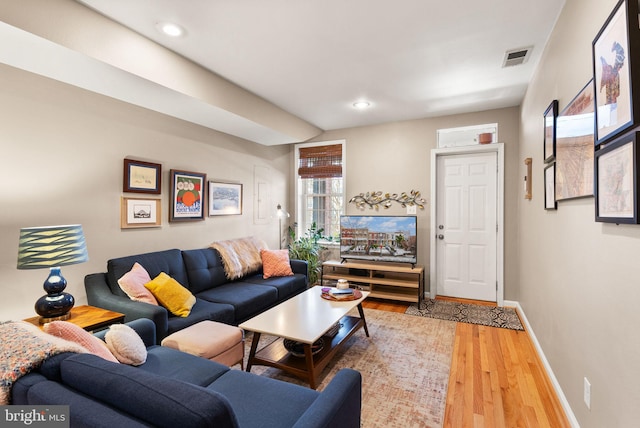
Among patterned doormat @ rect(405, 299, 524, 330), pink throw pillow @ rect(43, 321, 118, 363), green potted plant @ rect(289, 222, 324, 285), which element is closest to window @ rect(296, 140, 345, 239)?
green potted plant @ rect(289, 222, 324, 285)

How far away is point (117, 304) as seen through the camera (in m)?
2.35

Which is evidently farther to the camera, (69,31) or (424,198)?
(424,198)

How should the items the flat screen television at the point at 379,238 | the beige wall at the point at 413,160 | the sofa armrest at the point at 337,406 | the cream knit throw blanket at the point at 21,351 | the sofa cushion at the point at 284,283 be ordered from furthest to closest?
the flat screen television at the point at 379,238 < the beige wall at the point at 413,160 < the sofa cushion at the point at 284,283 < the sofa armrest at the point at 337,406 < the cream knit throw blanket at the point at 21,351

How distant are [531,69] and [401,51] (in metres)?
1.41

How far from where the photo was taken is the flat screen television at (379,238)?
437 centimetres

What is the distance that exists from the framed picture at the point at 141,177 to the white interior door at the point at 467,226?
365 centimetres

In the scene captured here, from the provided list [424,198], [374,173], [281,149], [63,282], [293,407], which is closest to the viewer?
[293,407]

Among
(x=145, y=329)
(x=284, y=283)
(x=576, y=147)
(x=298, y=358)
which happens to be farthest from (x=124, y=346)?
(x=576, y=147)

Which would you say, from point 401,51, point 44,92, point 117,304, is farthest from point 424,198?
point 44,92

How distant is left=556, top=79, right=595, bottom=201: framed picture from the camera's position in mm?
1612

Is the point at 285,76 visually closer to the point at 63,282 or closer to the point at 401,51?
the point at 401,51

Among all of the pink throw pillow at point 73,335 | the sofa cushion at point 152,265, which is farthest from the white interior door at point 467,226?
the pink throw pillow at point 73,335

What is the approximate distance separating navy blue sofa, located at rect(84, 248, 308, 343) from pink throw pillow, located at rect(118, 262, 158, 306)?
2.7 inches

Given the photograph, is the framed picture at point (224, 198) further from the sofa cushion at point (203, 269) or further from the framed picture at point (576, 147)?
the framed picture at point (576, 147)
